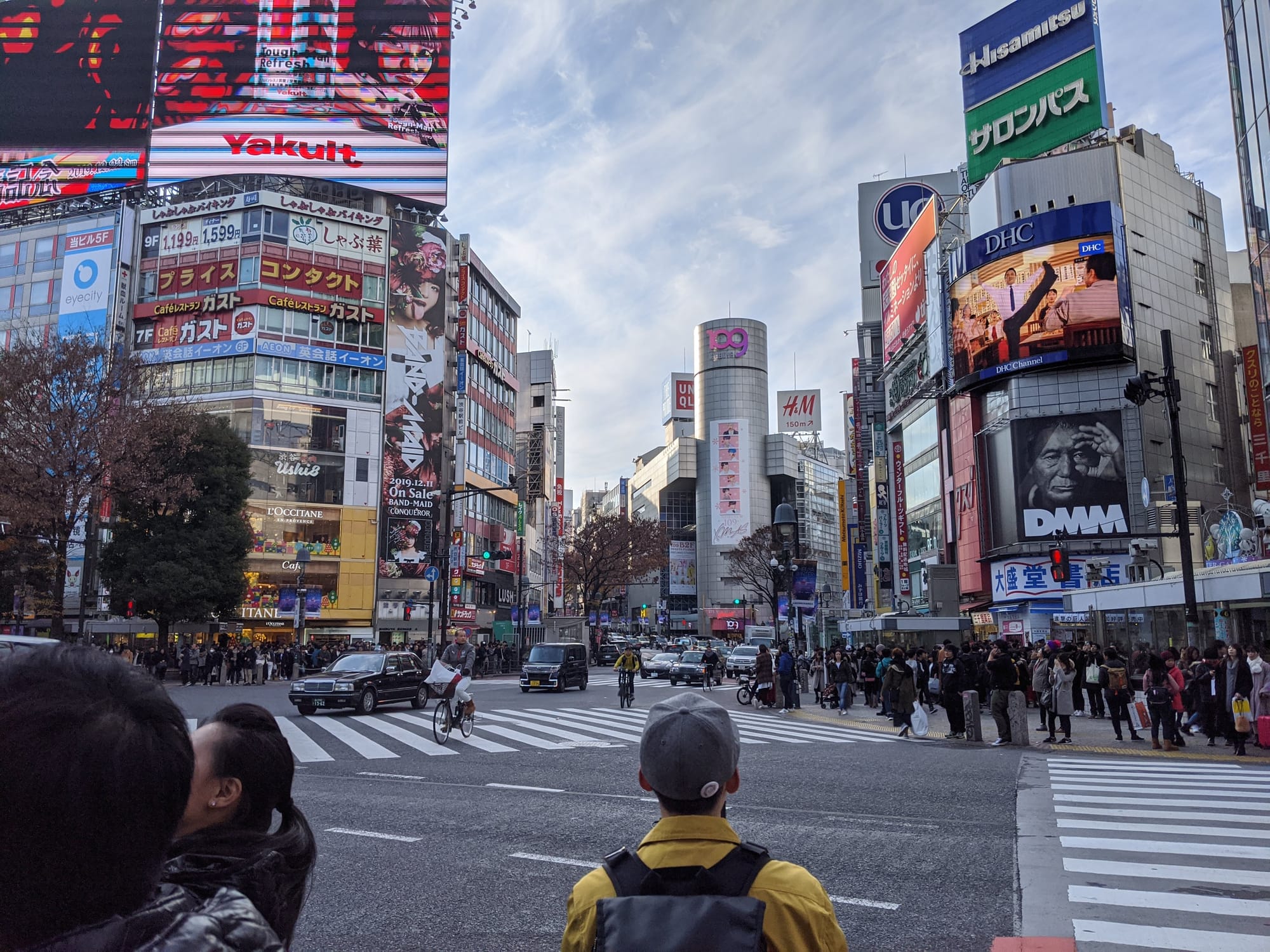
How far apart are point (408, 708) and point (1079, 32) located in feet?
157

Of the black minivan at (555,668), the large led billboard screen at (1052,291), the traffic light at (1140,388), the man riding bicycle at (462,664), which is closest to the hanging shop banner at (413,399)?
the black minivan at (555,668)

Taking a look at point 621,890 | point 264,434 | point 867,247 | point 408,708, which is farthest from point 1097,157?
point 621,890

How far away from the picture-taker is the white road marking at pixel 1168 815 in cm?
967

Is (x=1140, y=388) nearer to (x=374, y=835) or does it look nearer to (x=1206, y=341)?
(x=374, y=835)

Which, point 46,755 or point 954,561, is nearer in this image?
point 46,755

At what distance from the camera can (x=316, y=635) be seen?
5381 centimetres

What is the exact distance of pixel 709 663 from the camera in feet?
134

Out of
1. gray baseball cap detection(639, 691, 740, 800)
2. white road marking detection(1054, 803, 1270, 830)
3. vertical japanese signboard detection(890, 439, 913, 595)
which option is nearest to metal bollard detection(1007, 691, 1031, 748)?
white road marking detection(1054, 803, 1270, 830)

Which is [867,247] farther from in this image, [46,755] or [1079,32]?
[46,755]

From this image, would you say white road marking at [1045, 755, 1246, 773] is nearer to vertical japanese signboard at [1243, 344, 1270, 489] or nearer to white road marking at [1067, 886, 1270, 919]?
white road marking at [1067, 886, 1270, 919]

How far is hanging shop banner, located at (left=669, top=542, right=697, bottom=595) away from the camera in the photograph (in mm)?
133125

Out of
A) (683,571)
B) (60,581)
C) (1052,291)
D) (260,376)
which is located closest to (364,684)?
(60,581)

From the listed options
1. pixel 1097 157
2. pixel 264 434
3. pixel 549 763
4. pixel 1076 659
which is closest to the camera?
pixel 549 763

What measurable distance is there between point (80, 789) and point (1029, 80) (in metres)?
58.3
